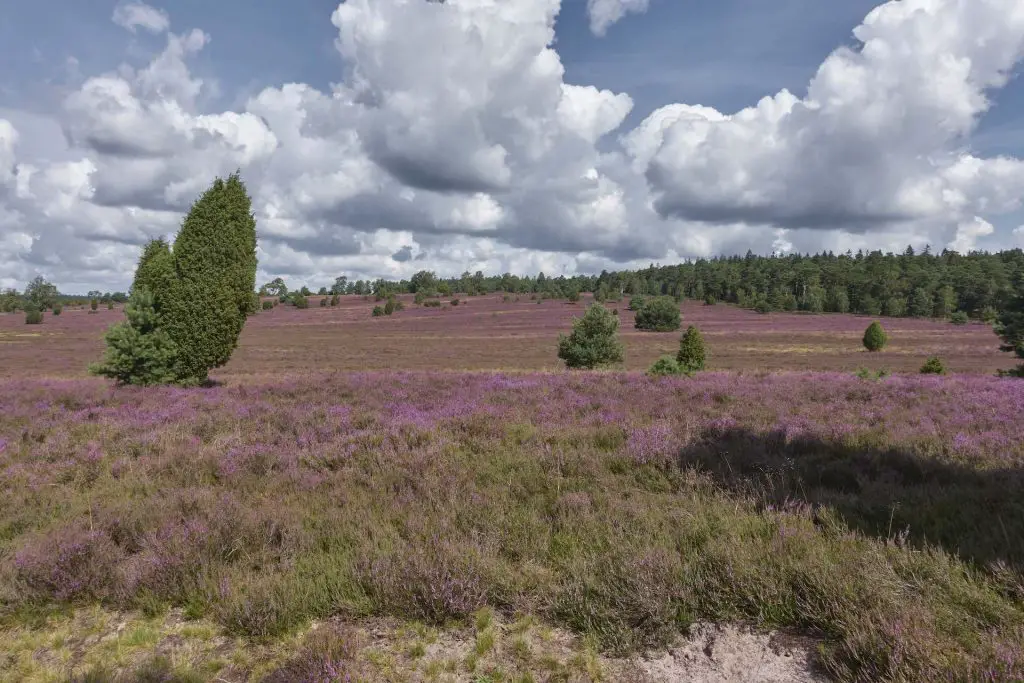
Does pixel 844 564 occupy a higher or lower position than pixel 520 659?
higher

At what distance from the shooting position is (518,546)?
4.56 metres

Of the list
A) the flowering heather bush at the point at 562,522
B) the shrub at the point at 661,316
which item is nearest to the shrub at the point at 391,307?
the shrub at the point at 661,316

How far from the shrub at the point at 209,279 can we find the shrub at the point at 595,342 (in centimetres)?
1551

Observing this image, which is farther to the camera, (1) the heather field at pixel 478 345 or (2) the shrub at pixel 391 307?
(2) the shrub at pixel 391 307

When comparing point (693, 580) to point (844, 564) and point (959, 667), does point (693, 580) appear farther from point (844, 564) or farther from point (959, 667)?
point (959, 667)

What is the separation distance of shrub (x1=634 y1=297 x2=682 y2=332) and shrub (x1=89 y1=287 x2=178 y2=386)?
2713 inches

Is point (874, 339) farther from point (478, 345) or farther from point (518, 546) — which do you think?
point (518, 546)

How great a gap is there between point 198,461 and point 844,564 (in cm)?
796

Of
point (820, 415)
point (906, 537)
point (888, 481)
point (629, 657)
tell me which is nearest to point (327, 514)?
point (629, 657)

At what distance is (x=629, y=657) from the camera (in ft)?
10.9

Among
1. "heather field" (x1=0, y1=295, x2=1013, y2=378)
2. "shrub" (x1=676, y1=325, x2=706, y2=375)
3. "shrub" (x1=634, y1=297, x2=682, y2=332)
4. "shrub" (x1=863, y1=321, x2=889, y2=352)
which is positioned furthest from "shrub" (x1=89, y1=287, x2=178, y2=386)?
"shrub" (x1=634, y1=297, x2=682, y2=332)

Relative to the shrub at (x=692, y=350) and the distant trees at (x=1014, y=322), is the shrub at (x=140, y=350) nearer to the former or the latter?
the shrub at (x=692, y=350)

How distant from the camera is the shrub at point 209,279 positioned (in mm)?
14969

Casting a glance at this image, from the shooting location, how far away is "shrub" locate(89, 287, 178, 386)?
48.5 ft
